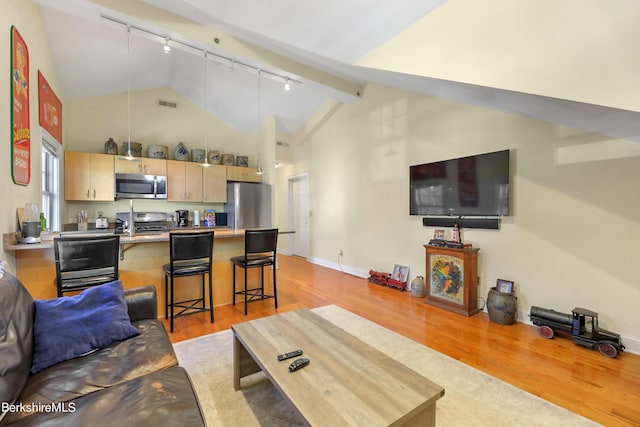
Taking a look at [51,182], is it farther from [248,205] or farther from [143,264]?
[248,205]

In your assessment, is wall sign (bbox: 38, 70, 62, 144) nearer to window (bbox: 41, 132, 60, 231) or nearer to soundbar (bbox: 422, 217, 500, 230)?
window (bbox: 41, 132, 60, 231)

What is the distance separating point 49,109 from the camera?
134 inches

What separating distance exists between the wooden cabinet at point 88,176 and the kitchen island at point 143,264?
1692 millimetres

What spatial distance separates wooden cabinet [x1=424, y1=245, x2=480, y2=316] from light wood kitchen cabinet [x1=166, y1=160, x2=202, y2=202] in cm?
449

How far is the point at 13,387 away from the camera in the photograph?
114 centimetres

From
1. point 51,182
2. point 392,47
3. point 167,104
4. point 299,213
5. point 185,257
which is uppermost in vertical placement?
point 167,104

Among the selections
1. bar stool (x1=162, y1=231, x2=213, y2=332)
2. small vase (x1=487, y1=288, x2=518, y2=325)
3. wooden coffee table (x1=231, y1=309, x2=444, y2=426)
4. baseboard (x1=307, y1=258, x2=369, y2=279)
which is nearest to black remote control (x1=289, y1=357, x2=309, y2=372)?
wooden coffee table (x1=231, y1=309, x2=444, y2=426)

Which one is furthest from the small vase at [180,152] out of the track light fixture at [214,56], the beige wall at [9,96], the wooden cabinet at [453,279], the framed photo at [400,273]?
the wooden cabinet at [453,279]

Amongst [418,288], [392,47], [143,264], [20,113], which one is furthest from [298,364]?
[20,113]

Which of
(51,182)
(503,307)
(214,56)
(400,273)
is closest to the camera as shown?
(503,307)

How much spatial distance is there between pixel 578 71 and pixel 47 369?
3.46 meters

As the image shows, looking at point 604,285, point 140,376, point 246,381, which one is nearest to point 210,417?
point 246,381

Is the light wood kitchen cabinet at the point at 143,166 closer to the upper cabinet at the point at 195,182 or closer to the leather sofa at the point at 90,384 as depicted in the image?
the upper cabinet at the point at 195,182

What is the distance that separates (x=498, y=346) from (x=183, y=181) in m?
5.56
